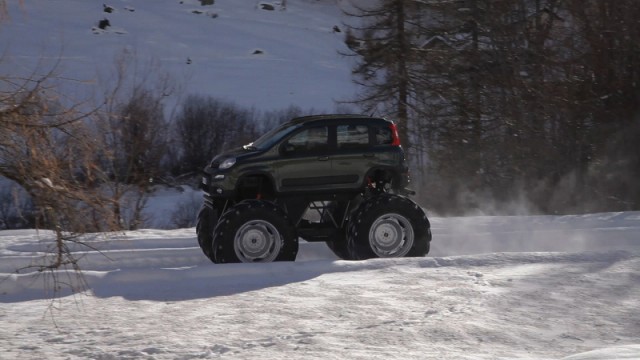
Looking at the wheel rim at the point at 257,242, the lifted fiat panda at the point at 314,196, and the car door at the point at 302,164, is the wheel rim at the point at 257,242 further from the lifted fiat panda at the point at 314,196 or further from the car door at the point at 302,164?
the car door at the point at 302,164

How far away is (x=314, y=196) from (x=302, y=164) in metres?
0.52

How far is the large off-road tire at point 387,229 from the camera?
44.3 feet

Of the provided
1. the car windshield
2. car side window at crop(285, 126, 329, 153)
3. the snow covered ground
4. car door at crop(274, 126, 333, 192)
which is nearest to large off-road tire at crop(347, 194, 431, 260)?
the snow covered ground

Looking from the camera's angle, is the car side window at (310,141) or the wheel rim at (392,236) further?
the car side window at (310,141)

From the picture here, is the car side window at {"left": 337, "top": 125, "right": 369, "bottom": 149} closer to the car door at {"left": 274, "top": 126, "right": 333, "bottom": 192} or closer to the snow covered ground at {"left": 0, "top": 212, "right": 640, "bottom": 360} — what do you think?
the car door at {"left": 274, "top": 126, "right": 333, "bottom": 192}

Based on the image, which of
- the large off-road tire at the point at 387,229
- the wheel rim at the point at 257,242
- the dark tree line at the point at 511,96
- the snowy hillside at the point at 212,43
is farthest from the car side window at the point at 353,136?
the snowy hillside at the point at 212,43

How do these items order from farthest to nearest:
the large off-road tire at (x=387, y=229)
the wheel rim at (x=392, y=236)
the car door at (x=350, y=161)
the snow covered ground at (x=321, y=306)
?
1. the car door at (x=350, y=161)
2. the wheel rim at (x=392, y=236)
3. the large off-road tire at (x=387, y=229)
4. the snow covered ground at (x=321, y=306)

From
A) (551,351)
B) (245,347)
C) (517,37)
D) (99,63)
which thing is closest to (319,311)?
(245,347)

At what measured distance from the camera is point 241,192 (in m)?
14.0

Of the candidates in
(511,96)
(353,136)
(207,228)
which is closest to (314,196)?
(353,136)

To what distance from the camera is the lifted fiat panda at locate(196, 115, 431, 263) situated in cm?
1334

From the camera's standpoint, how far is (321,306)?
1132 centimetres

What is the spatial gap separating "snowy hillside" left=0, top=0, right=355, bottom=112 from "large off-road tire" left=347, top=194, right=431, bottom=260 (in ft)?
88.4

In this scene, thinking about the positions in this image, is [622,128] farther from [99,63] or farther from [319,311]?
[99,63]
